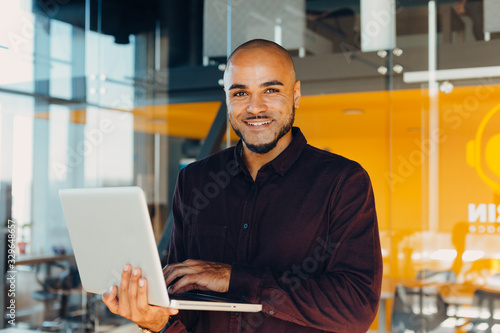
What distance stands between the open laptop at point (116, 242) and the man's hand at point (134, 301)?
0.6 inches

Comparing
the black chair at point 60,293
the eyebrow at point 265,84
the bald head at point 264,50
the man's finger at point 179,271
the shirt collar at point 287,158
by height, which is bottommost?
the black chair at point 60,293

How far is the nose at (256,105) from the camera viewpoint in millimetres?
1610

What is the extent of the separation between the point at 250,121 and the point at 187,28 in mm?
3482

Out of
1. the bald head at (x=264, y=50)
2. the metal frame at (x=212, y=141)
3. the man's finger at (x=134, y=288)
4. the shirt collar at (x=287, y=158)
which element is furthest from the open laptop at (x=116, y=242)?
the metal frame at (x=212, y=141)

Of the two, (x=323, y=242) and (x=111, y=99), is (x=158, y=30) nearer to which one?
(x=111, y=99)

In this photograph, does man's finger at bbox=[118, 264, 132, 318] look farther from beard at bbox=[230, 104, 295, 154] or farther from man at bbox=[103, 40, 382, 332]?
beard at bbox=[230, 104, 295, 154]

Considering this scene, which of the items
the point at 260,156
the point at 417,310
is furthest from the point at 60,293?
the point at 260,156

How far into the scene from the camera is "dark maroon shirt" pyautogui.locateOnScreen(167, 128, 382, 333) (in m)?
1.43

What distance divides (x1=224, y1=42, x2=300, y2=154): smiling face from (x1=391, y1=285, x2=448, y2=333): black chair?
2.54 metres

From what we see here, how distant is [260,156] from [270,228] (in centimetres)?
24

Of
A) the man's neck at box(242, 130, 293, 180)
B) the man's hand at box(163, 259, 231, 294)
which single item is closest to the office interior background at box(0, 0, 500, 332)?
the man's neck at box(242, 130, 293, 180)

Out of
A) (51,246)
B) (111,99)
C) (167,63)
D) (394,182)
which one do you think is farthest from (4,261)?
(394,182)

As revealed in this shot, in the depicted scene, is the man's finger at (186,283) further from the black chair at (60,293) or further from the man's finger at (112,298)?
the black chair at (60,293)

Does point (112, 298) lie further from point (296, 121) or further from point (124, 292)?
point (296, 121)
